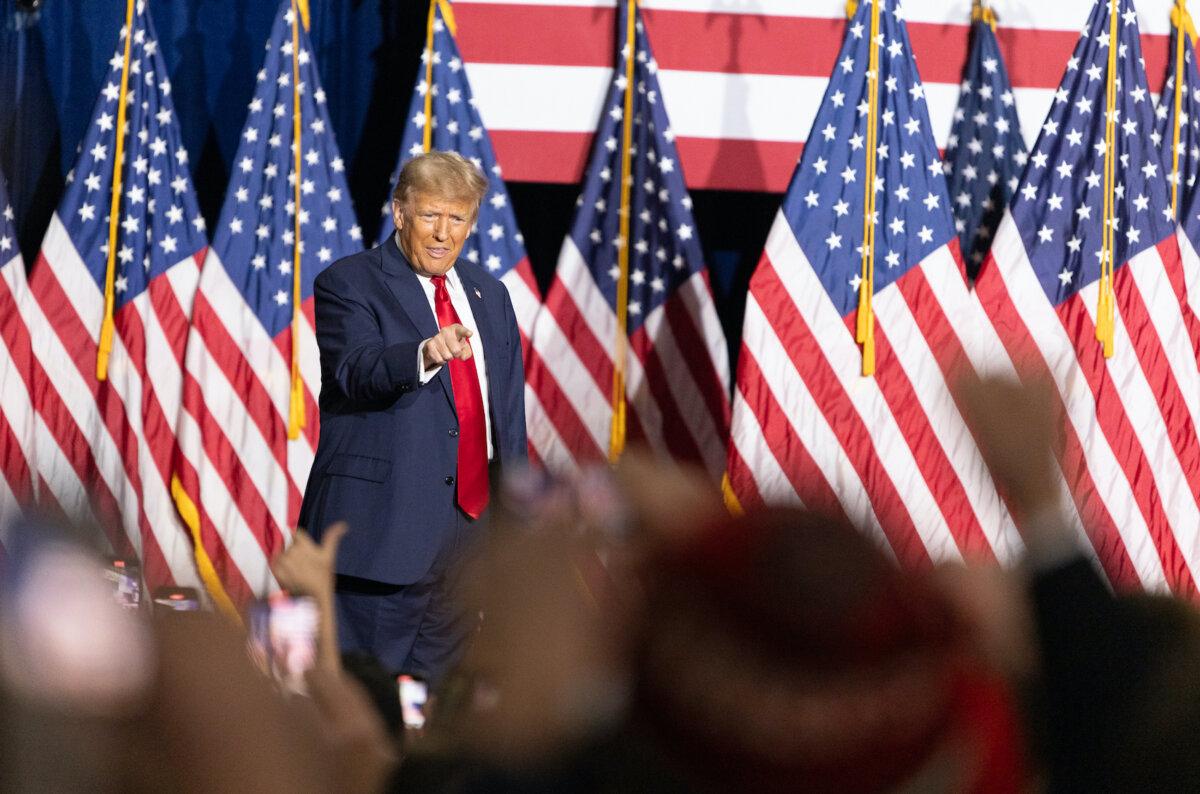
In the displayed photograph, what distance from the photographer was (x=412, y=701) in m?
1.52

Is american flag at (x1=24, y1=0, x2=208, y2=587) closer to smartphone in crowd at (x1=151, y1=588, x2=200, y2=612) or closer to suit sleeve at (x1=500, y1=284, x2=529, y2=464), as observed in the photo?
suit sleeve at (x1=500, y1=284, x2=529, y2=464)

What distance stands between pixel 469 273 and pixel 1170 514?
236cm

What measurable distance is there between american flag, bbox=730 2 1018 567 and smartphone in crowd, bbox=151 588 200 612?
3429mm

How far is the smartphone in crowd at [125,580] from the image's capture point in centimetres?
97

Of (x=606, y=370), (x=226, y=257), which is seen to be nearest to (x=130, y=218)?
(x=226, y=257)

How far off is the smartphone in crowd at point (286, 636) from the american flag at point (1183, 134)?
3916mm

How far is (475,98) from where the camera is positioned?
16.4 feet

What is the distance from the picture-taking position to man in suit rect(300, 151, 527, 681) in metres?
3.20

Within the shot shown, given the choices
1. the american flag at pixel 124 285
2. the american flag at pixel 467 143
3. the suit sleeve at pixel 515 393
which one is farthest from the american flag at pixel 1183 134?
the american flag at pixel 124 285

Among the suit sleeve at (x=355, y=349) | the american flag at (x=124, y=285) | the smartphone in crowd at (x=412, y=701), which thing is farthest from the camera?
the american flag at (x=124, y=285)

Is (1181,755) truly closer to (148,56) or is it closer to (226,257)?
(226,257)

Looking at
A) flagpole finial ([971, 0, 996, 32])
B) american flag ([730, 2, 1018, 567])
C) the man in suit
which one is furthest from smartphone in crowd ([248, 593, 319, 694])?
flagpole finial ([971, 0, 996, 32])

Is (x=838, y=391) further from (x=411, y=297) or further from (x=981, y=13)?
(x=411, y=297)

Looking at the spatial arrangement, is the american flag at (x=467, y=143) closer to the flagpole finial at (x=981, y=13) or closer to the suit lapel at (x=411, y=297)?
the suit lapel at (x=411, y=297)
